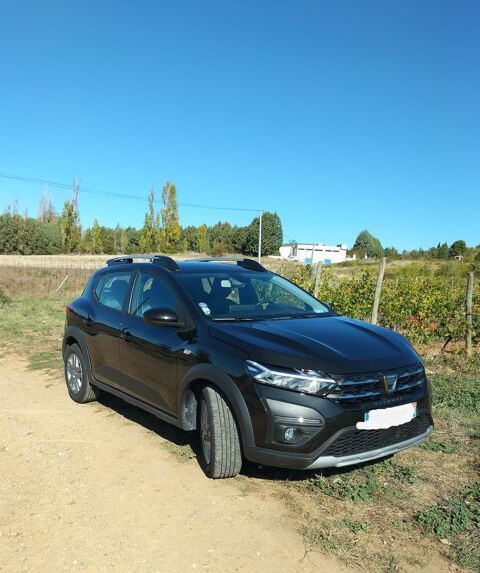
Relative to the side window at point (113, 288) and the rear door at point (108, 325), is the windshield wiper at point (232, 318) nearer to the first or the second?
the rear door at point (108, 325)

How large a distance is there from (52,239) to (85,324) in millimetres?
71709

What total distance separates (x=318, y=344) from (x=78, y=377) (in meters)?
3.31

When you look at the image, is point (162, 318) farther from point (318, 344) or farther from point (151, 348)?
point (318, 344)

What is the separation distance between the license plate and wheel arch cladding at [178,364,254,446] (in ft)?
2.45

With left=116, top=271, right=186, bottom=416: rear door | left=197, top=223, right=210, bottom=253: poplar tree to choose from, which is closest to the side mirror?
left=116, top=271, right=186, bottom=416: rear door

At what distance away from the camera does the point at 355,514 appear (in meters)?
3.27

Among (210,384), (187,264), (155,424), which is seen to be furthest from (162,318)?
(155,424)

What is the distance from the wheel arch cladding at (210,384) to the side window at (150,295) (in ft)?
2.36

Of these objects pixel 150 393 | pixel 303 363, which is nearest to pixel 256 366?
pixel 303 363

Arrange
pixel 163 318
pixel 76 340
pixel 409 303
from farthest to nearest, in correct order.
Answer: pixel 409 303 → pixel 76 340 → pixel 163 318

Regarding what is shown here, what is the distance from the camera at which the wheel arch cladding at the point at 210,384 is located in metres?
3.38

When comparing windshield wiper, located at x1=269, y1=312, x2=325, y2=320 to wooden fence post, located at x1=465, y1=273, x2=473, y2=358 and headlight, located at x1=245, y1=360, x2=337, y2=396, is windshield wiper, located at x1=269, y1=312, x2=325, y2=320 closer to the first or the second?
headlight, located at x1=245, y1=360, x2=337, y2=396

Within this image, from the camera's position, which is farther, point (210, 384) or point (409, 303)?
point (409, 303)

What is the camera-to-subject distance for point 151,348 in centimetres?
433
